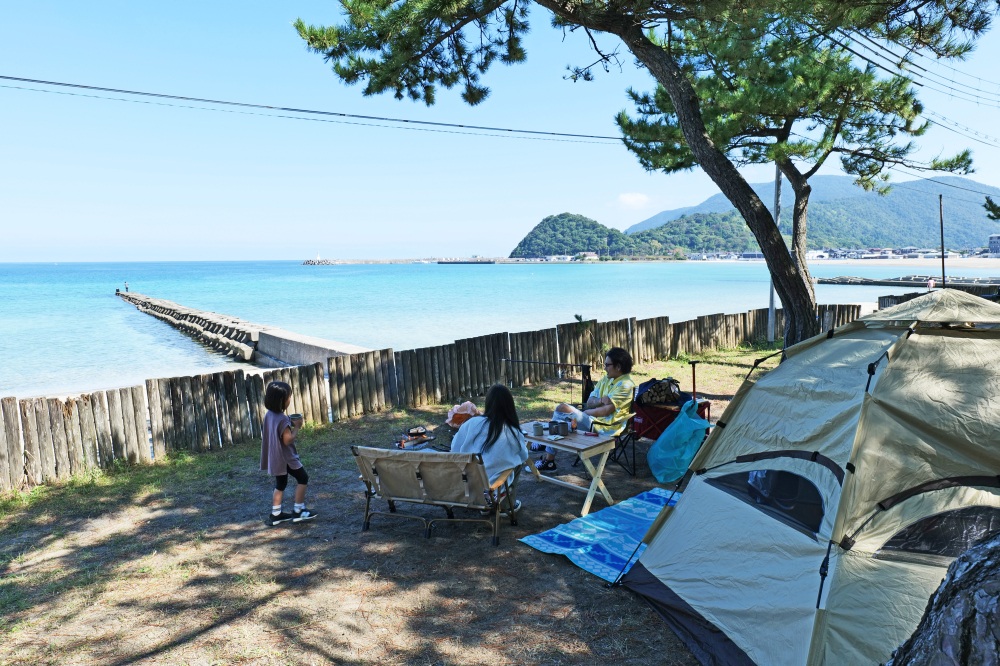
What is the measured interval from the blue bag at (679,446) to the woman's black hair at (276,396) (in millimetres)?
4229

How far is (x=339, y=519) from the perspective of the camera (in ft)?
20.6

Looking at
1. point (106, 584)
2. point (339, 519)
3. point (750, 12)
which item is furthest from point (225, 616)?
point (750, 12)

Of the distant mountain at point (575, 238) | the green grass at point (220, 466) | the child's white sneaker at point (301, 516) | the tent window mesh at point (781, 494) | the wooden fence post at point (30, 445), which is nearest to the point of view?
the tent window mesh at point (781, 494)

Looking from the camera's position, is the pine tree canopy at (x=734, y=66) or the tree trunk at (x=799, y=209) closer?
the pine tree canopy at (x=734, y=66)

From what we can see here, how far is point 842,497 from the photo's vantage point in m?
3.70

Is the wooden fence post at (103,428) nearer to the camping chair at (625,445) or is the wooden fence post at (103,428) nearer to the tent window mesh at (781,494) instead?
the camping chair at (625,445)

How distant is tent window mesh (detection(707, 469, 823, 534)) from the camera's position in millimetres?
3916

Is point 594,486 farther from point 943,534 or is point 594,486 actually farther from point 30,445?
point 30,445

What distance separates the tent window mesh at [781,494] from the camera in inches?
154

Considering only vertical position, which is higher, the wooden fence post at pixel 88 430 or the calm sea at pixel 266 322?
the wooden fence post at pixel 88 430

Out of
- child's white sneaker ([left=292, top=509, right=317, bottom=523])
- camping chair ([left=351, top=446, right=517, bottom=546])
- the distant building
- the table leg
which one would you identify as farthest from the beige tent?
the distant building

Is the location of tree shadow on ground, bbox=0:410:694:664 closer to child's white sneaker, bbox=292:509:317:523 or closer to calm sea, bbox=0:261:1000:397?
child's white sneaker, bbox=292:509:317:523

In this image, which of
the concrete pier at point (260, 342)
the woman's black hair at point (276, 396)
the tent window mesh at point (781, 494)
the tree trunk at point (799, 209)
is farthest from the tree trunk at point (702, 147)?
the concrete pier at point (260, 342)

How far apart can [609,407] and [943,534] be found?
3.85 meters
